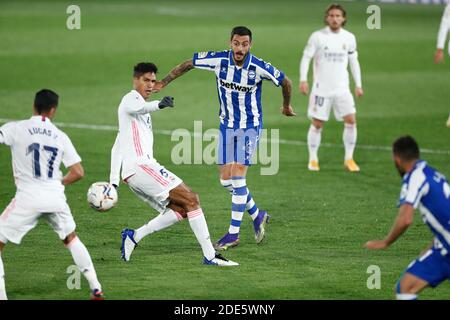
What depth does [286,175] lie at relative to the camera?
16.6m

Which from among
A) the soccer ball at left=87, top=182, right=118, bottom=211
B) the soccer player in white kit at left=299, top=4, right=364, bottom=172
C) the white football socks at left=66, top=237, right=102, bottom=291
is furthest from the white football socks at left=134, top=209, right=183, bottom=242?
the soccer player in white kit at left=299, top=4, right=364, bottom=172

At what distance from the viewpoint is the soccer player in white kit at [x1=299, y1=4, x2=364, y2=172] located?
16.8 m

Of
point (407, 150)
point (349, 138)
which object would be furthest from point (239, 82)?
point (349, 138)

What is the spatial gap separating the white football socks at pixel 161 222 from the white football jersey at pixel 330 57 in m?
6.33

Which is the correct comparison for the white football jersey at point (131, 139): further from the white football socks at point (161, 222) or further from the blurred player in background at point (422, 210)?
the blurred player in background at point (422, 210)

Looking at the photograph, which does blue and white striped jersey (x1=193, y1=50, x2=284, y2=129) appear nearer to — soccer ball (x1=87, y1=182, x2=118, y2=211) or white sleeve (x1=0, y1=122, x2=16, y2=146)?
soccer ball (x1=87, y1=182, x2=118, y2=211)

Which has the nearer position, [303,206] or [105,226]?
[105,226]

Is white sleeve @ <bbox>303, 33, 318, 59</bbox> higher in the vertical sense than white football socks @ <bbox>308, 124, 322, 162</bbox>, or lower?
higher

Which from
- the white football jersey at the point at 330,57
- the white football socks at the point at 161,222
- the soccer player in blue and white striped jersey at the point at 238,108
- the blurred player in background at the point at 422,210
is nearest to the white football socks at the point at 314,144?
the white football jersey at the point at 330,57

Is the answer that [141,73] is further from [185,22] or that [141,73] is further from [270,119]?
[185,22]

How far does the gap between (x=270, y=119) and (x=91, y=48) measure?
10.5 meters

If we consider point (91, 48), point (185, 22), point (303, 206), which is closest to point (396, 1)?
point (185, 22)

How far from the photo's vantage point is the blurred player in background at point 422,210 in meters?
8.36

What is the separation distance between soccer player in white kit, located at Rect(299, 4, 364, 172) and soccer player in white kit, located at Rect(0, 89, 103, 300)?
813 centimetres
